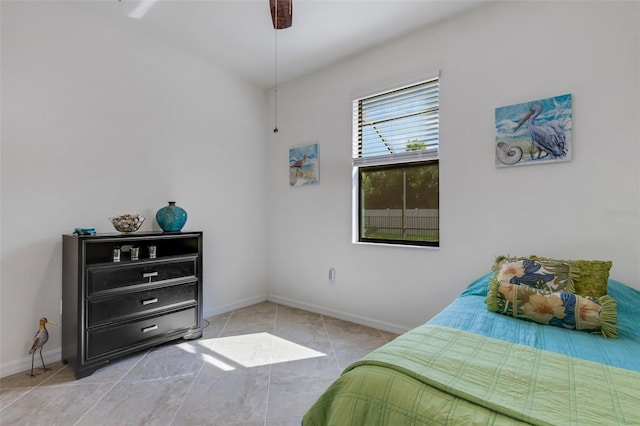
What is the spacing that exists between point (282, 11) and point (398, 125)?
1.52 meters

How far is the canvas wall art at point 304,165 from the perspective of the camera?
3256mm

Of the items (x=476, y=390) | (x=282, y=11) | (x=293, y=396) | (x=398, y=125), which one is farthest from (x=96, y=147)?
(x=476, y=390)

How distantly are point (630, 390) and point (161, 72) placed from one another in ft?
11.8

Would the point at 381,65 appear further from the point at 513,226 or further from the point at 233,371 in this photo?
the point at 233,371

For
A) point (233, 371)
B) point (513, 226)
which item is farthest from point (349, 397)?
point (513, 226)

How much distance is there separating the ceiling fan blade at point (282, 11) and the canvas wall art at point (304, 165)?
1589 mm

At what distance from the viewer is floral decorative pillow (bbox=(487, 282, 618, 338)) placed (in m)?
1.37

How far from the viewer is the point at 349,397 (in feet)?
3.13

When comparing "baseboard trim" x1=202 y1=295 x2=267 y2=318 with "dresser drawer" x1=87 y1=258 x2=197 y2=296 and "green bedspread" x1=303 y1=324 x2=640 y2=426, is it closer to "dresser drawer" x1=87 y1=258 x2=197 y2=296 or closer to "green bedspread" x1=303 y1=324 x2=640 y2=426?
"dresser drawer" x1=87 y1=258 x2=197 y2=296

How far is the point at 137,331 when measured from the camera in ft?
7.22

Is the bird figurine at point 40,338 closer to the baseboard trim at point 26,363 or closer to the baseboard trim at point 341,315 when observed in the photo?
the baseboard trim at point 26,363

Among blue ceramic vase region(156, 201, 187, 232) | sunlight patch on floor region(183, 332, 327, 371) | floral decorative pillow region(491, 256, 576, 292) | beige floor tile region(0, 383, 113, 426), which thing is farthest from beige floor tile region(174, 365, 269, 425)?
floral decorative pillow region(491, 256, 576, 292)

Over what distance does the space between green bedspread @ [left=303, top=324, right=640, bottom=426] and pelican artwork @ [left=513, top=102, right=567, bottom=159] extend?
1440 mm

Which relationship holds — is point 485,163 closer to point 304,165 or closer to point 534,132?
point 534,132
